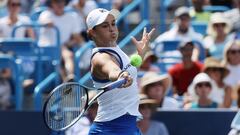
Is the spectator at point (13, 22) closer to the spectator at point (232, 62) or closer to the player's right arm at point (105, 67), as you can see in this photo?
the spectator at point (232, 62)

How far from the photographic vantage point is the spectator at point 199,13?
452 inches

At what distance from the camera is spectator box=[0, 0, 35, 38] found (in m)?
11.3

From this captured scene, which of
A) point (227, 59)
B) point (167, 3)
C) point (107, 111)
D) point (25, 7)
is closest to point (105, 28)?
point (107, 111)

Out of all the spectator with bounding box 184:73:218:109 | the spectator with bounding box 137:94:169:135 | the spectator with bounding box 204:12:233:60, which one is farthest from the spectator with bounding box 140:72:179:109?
the spectator with bounding box 204:12:233:60

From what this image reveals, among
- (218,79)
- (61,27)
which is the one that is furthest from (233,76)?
(61,27)

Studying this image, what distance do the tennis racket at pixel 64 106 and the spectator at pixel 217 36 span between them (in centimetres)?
478

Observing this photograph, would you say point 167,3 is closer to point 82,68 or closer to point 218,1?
point 218,1

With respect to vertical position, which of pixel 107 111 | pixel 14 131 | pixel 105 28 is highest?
pixel 105 28

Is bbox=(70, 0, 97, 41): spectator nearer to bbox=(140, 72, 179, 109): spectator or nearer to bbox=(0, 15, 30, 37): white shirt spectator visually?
bbox=(0, 15, 30, 37): white shirt spectator

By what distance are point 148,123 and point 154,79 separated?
0.72 m

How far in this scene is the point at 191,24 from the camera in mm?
11188

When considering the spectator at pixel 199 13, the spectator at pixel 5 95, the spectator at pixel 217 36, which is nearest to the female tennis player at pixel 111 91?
the spectator at pixel 5 95

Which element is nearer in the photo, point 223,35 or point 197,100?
point 197,100

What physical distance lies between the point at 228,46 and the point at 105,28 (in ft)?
14.2
